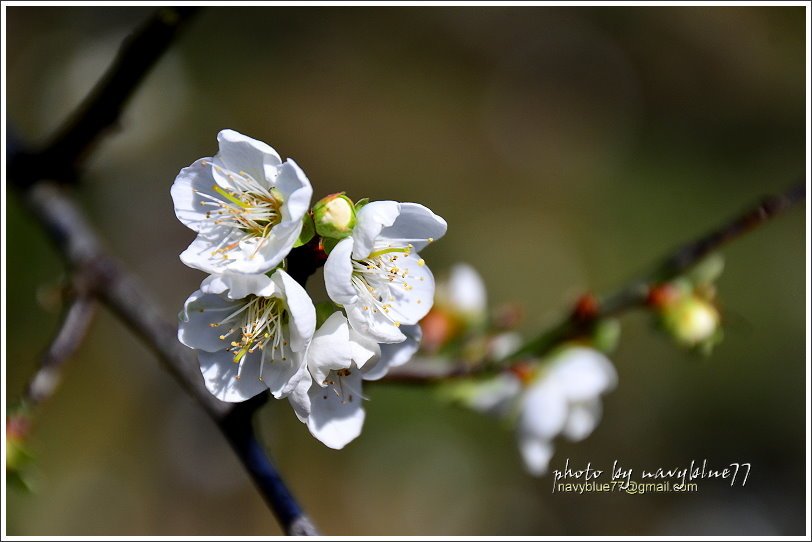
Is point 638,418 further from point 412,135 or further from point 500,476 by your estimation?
point 412,135

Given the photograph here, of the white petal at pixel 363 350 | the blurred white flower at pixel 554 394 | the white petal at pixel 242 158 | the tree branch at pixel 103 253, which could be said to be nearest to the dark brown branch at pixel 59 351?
the tree branch at pixel 103 253

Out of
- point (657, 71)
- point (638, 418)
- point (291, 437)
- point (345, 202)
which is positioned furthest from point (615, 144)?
point (345, 202)

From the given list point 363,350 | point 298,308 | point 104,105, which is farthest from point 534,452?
point 104,105

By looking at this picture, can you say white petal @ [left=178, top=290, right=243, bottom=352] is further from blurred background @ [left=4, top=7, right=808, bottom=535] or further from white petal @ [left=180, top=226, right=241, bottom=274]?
blurred background @ [left=4, top=7, right=808, bottom=535]

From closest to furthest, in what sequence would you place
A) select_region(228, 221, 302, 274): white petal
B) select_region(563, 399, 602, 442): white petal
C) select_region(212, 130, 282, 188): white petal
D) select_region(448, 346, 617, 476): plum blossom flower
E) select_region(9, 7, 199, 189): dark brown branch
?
select_region(228, 221, 302, 274): white petal → select_region(212, 130, 282, 188): white petal → select_region(9, 7, 199, 189): dark brown branch → select_region(448, 346, 617, 476): plum blossom flower → select_region(563, 399, 602, 442): white petal

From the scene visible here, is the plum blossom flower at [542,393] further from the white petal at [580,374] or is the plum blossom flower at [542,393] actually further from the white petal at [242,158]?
the white petal at [242,158]

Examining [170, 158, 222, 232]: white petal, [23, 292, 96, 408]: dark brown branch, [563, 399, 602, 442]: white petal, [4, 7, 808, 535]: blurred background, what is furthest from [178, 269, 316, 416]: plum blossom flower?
[4, 7, 808, 535]: blurred background
